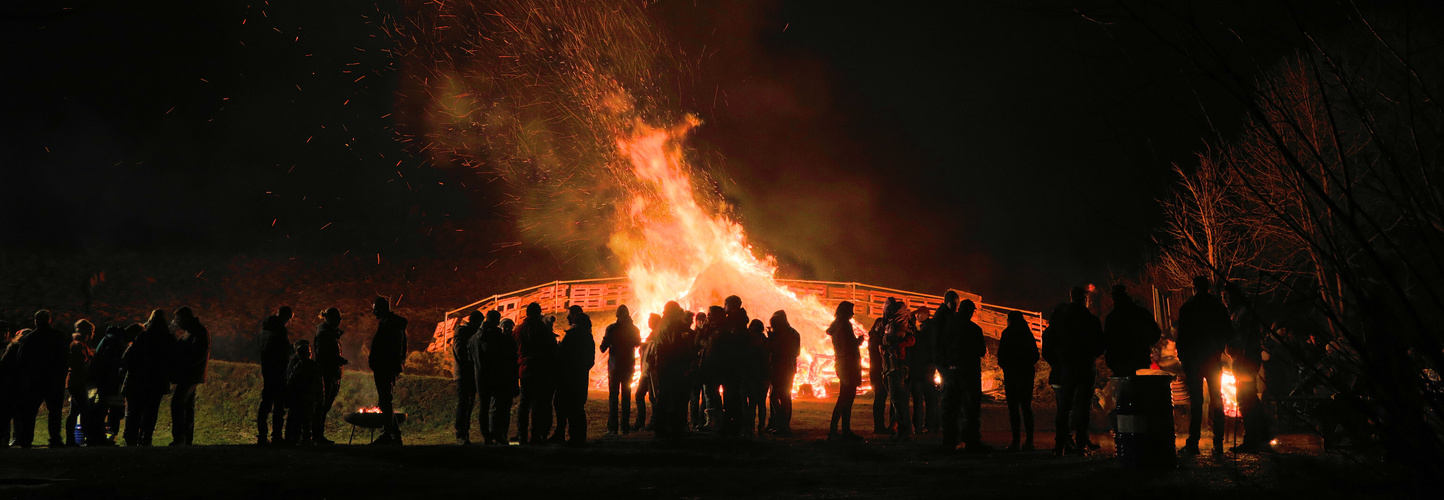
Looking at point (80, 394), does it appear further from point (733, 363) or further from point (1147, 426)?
point (1147, 426)

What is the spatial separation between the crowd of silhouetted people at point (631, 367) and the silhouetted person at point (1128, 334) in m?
0.01

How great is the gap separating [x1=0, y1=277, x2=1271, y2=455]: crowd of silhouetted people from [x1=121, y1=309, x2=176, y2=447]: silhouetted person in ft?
0.05

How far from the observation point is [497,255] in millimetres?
48906

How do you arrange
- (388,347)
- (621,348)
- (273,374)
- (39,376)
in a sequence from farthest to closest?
(621,348), (388,347), (39,376), (273,374)

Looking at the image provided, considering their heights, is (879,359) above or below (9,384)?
above

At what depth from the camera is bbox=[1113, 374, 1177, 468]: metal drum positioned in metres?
7.44

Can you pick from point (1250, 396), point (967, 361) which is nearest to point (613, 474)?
point (967, 361)

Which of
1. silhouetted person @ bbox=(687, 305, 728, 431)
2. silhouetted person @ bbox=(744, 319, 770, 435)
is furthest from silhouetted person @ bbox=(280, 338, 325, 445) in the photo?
silhouetted person @ bbox=(744, 319, 770, 435)

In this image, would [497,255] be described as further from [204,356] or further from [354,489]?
[354,489]

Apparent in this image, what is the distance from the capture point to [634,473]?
25.3 feet

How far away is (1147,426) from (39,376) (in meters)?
11.7

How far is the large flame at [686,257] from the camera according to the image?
86.7 ft

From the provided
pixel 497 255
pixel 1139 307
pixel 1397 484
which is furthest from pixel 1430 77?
pixel 497 255

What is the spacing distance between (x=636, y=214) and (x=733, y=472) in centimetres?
2175
